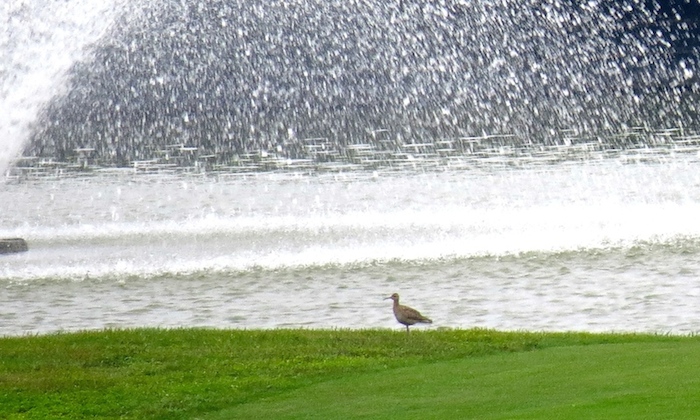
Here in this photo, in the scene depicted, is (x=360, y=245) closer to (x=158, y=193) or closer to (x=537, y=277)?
(x=537, y=277)

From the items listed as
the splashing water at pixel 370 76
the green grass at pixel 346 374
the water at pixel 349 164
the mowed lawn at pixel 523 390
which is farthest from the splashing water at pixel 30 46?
the mowed lawn at pixel 523 390

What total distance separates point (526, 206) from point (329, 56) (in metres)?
37.9

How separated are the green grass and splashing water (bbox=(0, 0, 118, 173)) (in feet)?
39.1

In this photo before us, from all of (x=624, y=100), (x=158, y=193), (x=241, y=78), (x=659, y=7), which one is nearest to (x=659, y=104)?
(x=624, y=100)

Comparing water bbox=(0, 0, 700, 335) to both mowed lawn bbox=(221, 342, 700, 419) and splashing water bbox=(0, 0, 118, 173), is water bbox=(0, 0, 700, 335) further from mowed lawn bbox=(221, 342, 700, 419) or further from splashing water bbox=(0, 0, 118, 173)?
mowed lawn bbox=(221, 342, 700, 419)

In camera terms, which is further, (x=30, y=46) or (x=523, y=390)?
(x=30, y=46)

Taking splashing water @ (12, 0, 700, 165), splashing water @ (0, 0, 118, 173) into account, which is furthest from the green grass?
splashing water @ (12, 0, 700, 165)

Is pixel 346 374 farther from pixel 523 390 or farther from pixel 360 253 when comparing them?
pixel 360 253

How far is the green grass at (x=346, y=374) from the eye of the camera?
9367mm

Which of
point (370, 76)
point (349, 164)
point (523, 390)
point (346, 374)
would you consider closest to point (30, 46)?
point (349, 164)

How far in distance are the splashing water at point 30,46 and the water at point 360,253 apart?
7.32ft

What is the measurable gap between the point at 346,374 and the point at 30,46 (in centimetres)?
1626

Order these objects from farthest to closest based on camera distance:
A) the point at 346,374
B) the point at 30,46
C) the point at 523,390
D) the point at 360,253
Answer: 1. the point at 30,46
2. the point at 360,253
3. the point at 346,374
4. the point at 523,390

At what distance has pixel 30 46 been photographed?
2620 cm
